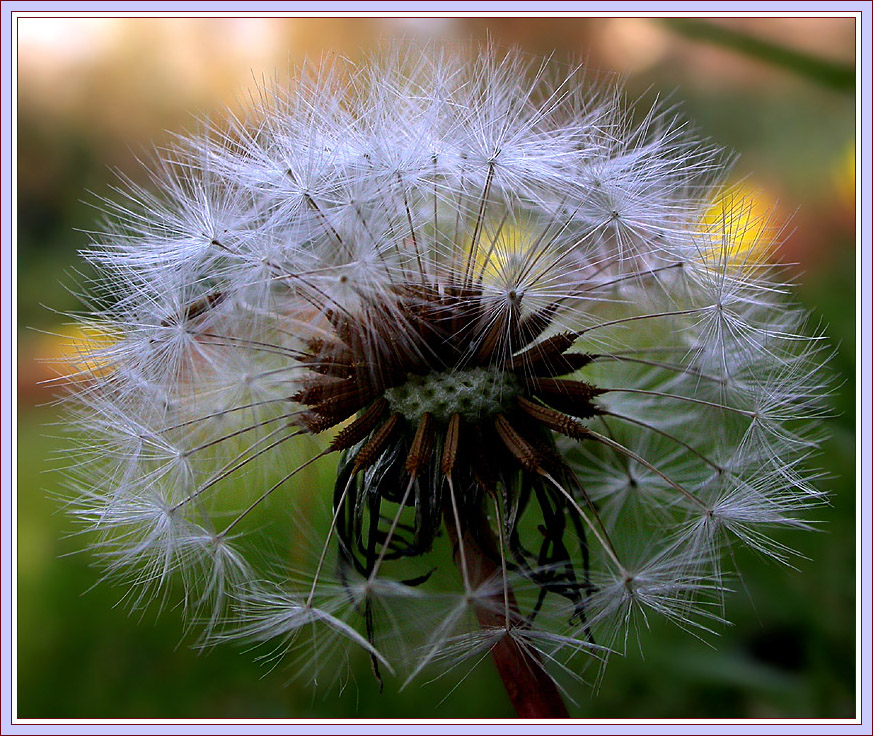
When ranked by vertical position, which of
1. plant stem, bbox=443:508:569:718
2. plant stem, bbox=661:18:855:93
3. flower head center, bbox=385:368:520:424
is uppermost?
plant stem, bbox=661:18:855:93

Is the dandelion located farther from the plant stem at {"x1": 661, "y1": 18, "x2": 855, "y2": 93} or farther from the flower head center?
the plant stem at {"x1": 661, "y1": 18, "x2": 855, "y2": 93}

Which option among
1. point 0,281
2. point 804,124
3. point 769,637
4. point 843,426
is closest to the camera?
point 0,281

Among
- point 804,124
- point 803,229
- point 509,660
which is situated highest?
point 804,124

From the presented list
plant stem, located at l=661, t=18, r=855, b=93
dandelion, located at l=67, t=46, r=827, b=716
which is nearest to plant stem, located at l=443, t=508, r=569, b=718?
dandelion, located at l=67, t=46, r=827, b=716

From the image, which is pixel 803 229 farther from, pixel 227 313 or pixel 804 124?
pixel 227 313

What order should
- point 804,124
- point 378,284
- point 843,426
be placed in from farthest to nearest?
point 804,124, point 843,426, point 378,284

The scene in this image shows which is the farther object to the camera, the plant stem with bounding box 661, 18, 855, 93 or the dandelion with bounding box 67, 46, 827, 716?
the plant stem with bounding box 661, 18, 855, 93

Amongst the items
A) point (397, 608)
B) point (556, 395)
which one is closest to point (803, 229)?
point (556, 395)

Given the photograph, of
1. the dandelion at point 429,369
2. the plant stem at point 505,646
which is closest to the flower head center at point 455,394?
the dandelion at point 429,369

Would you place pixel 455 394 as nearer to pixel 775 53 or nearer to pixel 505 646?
pixel 505 646
